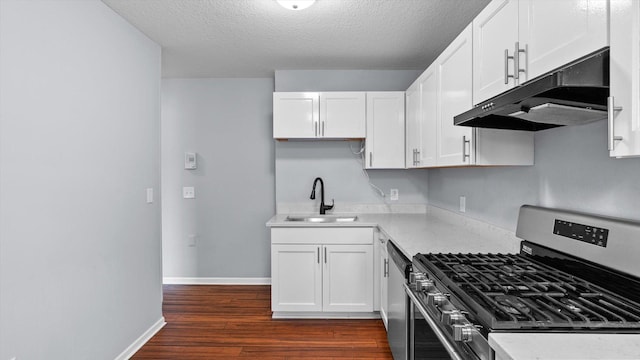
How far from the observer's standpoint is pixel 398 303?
1979 millimetres

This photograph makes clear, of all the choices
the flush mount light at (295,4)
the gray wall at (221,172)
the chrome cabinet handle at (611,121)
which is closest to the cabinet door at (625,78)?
the chrome cabinet handle at (611,121)

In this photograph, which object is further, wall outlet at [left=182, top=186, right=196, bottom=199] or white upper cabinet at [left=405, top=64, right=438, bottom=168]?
wall outlet at [left=182, top=186, right=196, bottom=199]

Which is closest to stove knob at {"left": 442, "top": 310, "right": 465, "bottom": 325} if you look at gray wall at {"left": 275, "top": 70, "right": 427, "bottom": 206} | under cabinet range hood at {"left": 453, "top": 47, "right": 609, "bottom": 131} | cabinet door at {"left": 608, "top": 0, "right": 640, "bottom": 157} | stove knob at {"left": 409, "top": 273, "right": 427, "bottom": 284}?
stove knob at {"left": 409, "top": 273, "right": 427, "bottom": 284}

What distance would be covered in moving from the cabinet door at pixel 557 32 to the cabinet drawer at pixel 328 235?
6.17 ft

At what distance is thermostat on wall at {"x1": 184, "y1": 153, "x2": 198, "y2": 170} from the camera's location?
12.8ft

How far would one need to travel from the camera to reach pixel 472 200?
2512 millimetres

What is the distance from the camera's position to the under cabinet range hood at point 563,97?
3.01 feet

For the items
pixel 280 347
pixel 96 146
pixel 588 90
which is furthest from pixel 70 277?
pixel 588 90

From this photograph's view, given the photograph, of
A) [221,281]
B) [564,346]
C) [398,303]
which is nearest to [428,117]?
[398,303]

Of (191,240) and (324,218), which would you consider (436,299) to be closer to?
(324,218)

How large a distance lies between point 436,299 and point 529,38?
3.40 feet

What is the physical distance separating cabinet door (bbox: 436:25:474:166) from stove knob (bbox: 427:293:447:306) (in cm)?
88

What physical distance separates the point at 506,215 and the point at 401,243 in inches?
26.3

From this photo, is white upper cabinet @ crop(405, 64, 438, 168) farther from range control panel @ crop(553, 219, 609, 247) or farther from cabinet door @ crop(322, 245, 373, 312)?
range control panel @ crop(553, 219, 609, 247)
